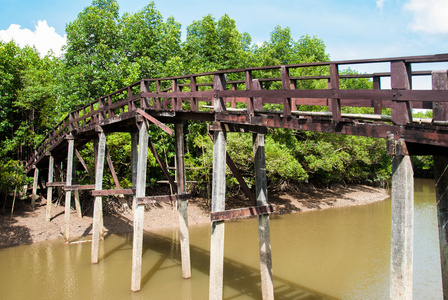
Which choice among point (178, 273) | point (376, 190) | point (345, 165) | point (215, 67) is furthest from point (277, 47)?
point (178, 273)

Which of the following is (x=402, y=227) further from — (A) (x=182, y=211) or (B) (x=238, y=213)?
(A) (x=182, y=211)

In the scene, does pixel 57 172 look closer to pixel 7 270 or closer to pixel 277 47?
pixel 7 270

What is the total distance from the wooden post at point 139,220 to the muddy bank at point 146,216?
674 cm

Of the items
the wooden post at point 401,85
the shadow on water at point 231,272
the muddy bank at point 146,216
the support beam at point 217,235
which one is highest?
the wooden post at point 401,85

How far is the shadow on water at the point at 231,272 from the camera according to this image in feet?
28.6

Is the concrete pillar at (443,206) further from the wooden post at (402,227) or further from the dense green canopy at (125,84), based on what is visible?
the dense green canopy at (125,84)

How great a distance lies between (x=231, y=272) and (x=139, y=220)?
10.3 feet

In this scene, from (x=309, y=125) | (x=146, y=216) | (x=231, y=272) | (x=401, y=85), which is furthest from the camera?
(x=146, y=216)

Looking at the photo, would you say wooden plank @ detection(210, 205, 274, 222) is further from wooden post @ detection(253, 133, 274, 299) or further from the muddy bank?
the muddy bank

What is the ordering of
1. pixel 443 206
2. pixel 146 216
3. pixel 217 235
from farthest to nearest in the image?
1. pixel 146 216
2. pixel 217 235
3. pixel 443 206

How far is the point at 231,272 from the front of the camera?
1035 centimetres

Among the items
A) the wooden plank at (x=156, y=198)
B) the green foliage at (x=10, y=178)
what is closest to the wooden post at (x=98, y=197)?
the wooden plank at (x=156, y=198)

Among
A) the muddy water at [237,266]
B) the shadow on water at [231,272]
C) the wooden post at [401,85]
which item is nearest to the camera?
the wooden post at [401,85]

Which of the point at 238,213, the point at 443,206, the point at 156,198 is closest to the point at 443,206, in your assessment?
the point at 443,206
